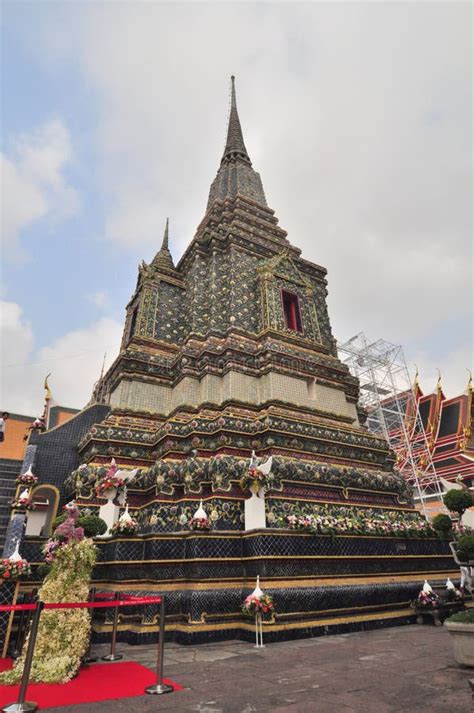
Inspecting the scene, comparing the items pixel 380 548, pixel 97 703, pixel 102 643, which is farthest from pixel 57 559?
pixel 380 548

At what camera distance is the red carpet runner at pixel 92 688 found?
4372 millimetres

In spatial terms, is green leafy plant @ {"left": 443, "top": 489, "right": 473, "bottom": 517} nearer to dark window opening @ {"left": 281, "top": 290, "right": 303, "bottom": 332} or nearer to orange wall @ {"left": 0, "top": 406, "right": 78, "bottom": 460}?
dark window opening @ {"left": 281, "top": 290, "right": 303, "bottom": 332}

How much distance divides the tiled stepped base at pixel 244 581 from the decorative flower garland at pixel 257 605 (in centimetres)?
37

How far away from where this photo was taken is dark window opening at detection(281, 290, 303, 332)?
1642 cm

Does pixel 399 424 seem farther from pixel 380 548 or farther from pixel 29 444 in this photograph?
pixel 29 444

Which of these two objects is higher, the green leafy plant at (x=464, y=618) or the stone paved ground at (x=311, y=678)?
the green leafy plant at (x=464, y=618)

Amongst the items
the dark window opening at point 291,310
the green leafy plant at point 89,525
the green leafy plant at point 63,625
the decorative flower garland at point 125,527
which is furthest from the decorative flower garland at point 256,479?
the dark window opening at point 291,310

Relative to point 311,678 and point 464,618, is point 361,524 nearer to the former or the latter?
point 464,618

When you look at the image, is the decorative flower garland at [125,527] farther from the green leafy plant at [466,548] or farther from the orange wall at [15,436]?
the orange wall at [15,436]

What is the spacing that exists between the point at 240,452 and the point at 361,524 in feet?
11.4

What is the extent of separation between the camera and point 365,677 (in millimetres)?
4949

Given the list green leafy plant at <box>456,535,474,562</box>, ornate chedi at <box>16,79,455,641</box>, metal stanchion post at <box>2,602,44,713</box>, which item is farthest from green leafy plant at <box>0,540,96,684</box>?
green leafy plant at <box>456,535,474,562</box>

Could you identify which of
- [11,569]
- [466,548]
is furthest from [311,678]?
[11,569]

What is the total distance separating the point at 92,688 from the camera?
15.6 feet
